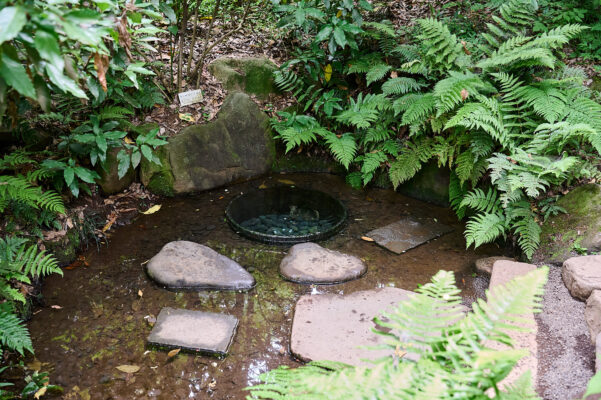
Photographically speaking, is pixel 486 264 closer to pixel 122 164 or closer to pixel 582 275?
pixel 582 275

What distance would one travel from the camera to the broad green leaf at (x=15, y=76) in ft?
4.46

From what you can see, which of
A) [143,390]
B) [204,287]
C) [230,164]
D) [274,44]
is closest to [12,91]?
[143,390]

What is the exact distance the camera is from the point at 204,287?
10.6 feet

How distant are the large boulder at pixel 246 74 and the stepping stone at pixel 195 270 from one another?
7.73 ft

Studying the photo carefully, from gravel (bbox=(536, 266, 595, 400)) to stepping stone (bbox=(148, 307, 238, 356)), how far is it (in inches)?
71.2

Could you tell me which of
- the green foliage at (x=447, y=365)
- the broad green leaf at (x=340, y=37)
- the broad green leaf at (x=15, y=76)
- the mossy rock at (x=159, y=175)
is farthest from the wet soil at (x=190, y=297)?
the broad green leaf at (x=15, y=76)

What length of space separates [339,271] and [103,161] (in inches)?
92.3

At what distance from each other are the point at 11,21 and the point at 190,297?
7.47 ft

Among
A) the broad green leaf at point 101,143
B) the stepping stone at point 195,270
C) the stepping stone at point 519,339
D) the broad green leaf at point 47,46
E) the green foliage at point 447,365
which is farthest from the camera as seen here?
the broad green leaf at point 101,143

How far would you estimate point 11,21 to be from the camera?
1.24 m

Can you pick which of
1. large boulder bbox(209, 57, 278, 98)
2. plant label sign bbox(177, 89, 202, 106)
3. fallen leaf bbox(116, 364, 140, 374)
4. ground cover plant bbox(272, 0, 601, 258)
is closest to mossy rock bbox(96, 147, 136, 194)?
plant label sign bbox(177, 89, 202, 106)

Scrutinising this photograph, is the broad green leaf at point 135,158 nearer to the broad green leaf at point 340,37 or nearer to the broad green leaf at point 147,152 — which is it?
the broad green leaf at point 147,152

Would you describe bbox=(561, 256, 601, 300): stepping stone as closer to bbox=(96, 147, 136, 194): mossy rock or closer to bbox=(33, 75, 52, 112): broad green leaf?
bbox=(33, 75, 52, 112): broad green leaf

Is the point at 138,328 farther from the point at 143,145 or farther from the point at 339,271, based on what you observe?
the point at 143,145
